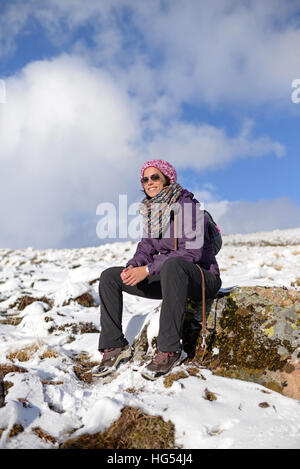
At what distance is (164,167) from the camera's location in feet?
15.0

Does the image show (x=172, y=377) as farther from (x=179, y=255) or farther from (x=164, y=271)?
(x=179, y=255)

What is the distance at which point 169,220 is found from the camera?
413 cm

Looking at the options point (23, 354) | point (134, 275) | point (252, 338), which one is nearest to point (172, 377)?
point (252, 338)

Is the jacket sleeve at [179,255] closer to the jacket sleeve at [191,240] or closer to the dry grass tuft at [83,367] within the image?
the jacket sleeve at [191,240]

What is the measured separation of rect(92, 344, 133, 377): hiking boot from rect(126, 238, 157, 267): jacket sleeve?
1.12 metres

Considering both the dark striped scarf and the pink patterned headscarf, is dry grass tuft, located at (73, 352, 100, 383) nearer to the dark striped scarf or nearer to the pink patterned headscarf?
the dark striped scarf

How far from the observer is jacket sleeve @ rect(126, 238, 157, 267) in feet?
14.7

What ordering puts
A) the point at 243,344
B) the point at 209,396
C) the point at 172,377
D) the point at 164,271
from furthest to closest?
1. the point at 243,344
2. the point at 164,271
3. the point at 172,377
4. the point at 209,396

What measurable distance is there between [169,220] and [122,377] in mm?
1951

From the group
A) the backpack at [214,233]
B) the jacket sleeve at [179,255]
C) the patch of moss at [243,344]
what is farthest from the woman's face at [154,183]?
the patch of moss at [243,344]

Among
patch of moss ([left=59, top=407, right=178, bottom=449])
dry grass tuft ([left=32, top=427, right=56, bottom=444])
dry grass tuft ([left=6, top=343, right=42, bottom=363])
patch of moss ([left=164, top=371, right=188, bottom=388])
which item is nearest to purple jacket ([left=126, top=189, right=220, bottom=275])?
patch of moss ([left=164, top=371, right=188, bottom=388])

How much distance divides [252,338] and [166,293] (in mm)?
1194
